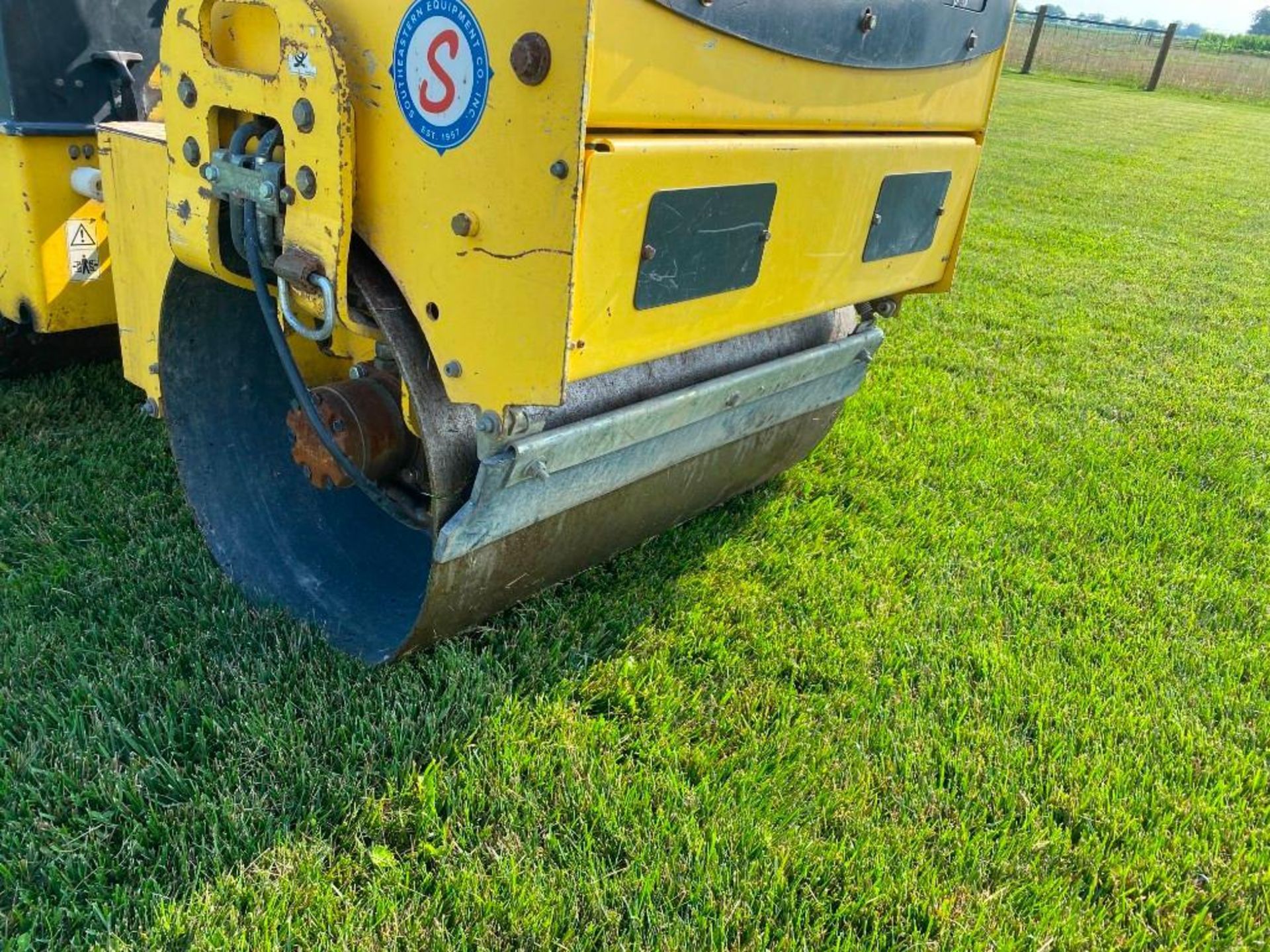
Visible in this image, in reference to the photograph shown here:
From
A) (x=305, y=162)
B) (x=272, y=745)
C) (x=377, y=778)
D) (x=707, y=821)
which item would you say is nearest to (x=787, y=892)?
(x=707, y=821)

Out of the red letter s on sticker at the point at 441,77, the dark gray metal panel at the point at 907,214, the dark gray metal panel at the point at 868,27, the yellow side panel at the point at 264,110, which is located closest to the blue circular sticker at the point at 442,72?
the red letter s on sticker at the point at 441,77

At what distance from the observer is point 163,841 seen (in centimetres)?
187

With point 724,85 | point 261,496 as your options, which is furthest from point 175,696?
point 724,85

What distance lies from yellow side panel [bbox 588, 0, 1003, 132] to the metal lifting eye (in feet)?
1.89

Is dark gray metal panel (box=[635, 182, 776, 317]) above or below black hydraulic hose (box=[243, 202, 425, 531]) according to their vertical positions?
above

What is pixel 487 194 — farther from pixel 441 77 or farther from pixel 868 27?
pixel 868 27

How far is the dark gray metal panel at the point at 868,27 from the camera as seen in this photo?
1.78 m

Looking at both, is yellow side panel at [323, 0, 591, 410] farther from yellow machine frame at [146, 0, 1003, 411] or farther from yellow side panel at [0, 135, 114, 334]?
yellow side panel at [0, 135, 114, 334]

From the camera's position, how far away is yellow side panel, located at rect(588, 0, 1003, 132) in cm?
161

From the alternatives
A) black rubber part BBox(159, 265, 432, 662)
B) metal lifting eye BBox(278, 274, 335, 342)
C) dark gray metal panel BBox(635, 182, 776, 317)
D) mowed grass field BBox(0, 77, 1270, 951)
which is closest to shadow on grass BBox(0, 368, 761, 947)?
mowed grass field BBox(0, 77, 1270, 951)

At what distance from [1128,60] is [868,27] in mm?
28561

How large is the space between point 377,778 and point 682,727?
0.65m

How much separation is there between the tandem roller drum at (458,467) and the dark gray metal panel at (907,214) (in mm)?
285

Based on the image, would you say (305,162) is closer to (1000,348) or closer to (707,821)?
(707,821)
